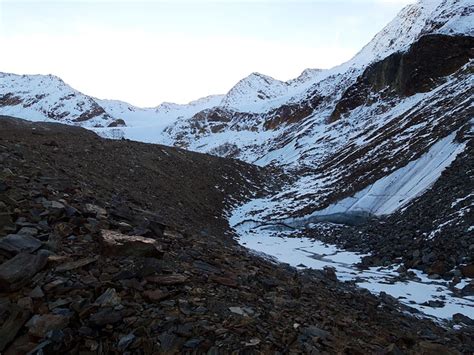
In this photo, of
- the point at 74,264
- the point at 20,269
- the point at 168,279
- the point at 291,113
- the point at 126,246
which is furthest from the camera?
the point at 291,113

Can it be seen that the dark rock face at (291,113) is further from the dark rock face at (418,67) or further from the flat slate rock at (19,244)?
the flat slate rock at (19,244)

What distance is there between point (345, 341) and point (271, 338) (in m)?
1.23

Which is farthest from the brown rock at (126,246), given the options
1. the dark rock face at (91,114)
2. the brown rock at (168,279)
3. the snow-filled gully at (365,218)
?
the dark rock face at (91,114)

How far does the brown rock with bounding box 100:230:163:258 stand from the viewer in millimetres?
6270

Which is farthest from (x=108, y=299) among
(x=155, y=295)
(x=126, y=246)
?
(x=126, y=246)

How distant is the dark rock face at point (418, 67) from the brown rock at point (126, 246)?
45379 mm

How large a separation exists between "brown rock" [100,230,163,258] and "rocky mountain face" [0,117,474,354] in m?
0.02

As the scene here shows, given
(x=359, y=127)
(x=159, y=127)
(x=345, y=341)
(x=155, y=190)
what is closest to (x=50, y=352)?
(x=345, y=341)

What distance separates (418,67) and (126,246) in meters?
50.0

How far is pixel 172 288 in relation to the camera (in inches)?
224

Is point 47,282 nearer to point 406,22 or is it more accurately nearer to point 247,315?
point 247,315

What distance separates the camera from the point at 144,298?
5.28m

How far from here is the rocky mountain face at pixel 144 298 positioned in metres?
4.56

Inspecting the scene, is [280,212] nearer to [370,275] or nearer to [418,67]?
[370,275]
